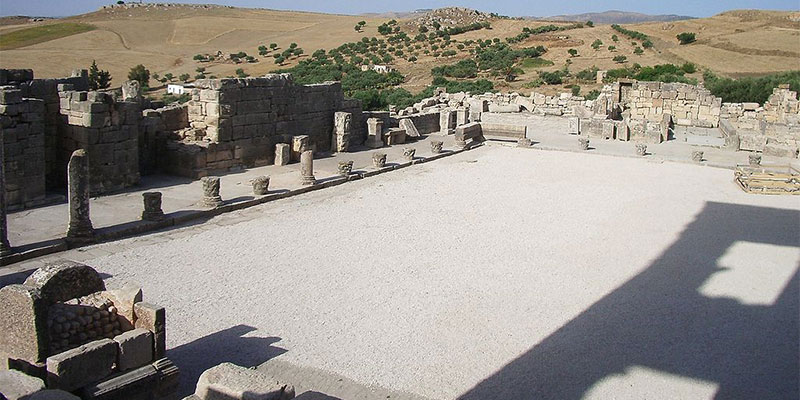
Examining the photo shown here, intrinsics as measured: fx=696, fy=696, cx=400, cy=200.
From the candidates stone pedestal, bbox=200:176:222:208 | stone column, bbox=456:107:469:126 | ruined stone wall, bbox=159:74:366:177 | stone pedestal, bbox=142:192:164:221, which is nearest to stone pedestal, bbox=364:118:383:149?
ruined stone wall, bbox=159:74:366:177

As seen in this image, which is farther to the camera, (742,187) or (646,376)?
(742,187)

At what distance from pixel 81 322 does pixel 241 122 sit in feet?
39.1

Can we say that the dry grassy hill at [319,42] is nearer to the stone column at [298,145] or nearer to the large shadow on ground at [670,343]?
the stone column at [298,145]

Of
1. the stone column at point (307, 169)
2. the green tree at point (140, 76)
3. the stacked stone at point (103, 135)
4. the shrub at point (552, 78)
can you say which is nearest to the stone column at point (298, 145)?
the stone column at point (307, 169)

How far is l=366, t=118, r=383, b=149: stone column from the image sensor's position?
22.5 meters

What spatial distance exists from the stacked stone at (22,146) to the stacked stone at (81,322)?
744cm

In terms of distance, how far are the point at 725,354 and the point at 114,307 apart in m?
7.00

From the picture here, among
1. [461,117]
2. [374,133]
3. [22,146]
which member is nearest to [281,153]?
[374,133]

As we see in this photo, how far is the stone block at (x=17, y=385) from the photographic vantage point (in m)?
5.36

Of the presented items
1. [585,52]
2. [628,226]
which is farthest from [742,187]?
[585,52]

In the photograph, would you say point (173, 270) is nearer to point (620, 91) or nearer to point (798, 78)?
point (620, 91)

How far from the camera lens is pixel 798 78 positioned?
3784 centimetres

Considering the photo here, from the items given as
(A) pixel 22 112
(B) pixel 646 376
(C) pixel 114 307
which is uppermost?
(A) pixel 22 112

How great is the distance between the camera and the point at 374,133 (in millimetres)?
22469
